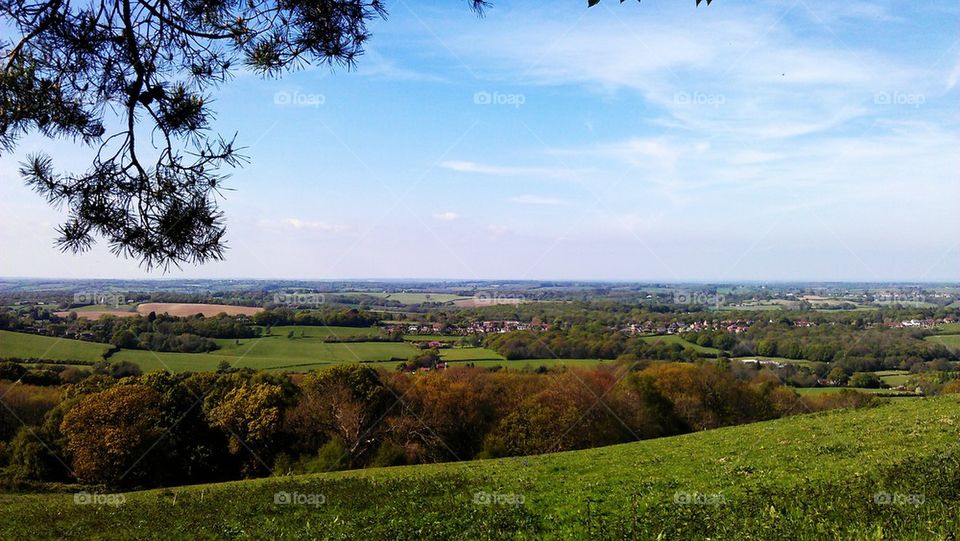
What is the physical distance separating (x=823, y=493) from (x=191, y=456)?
40389 millimetres

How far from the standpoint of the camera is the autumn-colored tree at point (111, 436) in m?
34.0

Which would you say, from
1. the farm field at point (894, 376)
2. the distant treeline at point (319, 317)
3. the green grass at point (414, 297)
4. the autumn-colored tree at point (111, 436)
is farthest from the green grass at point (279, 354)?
the farm field at point (894, 376)

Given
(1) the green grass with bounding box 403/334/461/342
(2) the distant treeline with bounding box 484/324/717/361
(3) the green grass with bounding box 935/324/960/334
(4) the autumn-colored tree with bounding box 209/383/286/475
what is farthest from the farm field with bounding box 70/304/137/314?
(3) the green grass with bounding box 935/324/960/334

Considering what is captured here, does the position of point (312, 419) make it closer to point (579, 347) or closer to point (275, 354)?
point (275, 354)

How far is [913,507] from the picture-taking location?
5.70m

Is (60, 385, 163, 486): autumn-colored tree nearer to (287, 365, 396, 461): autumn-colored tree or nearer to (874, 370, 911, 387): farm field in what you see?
(287, 365, 396, 461): autumn-colored tree

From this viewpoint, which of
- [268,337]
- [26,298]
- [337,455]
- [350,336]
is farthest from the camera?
[350,336]

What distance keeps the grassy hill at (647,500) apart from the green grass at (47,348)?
139 ft

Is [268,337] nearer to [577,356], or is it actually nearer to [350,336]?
[350,336]

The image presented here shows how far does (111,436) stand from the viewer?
1352 inches

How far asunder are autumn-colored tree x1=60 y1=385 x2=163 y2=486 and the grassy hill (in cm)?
1994

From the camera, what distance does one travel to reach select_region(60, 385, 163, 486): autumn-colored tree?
3403 centimetres

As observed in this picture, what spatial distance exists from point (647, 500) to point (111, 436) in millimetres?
36772

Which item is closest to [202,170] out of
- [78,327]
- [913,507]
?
[913,507]
